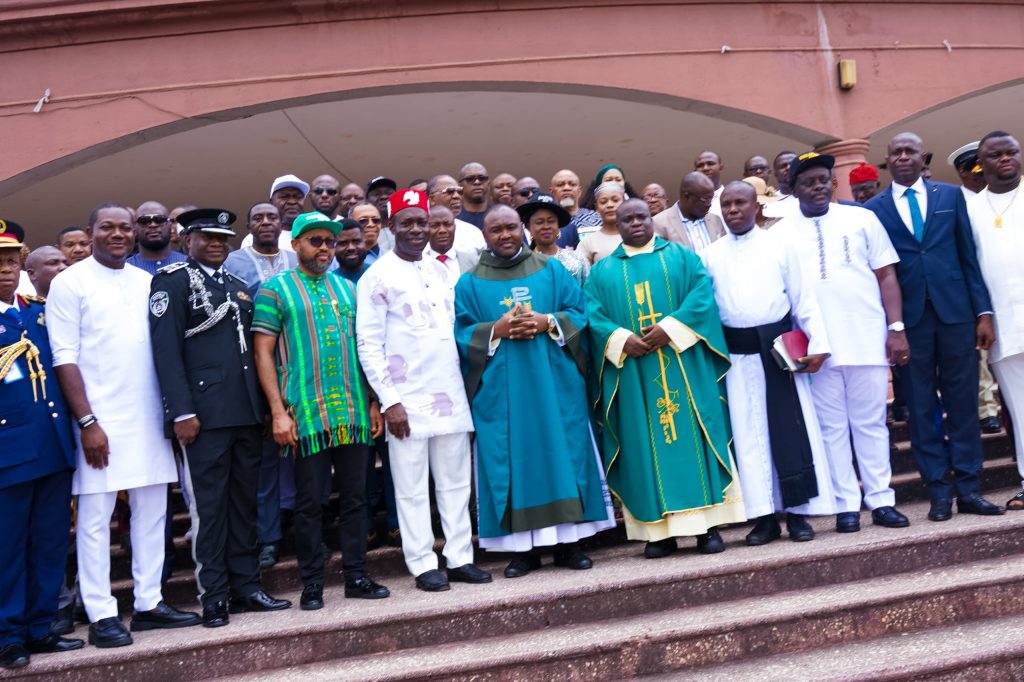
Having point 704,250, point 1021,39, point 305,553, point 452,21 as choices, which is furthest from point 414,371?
point 1021,39

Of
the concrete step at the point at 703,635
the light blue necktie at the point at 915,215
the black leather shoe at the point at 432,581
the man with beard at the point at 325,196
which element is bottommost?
the concrete step at the point at 703,635

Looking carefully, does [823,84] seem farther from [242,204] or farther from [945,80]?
[242,204]

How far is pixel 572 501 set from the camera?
5410 mm

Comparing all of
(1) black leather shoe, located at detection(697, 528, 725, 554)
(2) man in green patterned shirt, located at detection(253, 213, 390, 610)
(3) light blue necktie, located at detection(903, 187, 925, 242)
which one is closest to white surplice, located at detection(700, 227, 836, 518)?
(1) black leather shoe, located at detection(697, 528, 725, 554)

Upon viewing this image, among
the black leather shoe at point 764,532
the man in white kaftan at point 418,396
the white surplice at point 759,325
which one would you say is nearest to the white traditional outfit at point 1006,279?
the white surplice at point 759,325

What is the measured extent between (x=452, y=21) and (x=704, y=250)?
4264 mm

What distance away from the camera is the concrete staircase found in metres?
4.28

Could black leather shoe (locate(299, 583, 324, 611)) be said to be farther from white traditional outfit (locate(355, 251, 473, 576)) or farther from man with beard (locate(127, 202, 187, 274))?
man with beard (locate(127, 202, 187, 274))

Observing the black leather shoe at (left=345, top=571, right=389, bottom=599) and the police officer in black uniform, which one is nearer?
the police officer in black uniform

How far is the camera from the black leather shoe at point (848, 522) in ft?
17.9

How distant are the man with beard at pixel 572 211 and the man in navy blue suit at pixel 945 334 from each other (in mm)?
2104

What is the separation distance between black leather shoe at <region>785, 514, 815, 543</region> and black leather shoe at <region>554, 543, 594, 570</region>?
1.12m

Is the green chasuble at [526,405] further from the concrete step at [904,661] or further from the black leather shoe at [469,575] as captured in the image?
the concrete step at [904,661]

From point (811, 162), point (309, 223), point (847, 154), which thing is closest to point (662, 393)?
point (811, 162)
